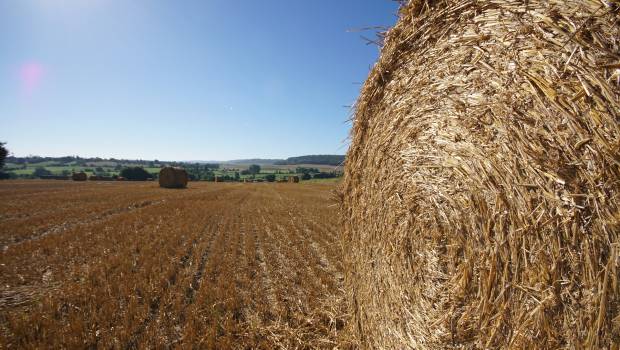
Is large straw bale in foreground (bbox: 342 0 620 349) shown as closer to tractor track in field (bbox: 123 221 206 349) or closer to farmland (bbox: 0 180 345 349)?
farmland (bbox: 0 180 345 349)

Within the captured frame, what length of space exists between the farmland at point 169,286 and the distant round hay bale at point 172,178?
23969mm

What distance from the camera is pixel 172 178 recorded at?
113 ft

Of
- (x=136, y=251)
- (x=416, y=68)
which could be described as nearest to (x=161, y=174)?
(x=136, y=251)

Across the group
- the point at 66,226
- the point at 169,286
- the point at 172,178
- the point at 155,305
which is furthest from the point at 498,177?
the point at 172,178

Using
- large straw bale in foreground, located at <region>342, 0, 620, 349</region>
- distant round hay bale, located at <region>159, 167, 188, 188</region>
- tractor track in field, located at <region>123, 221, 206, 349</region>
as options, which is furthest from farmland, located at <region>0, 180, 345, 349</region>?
distant round hay bale, located at <region>159, 167, 188, 188</region>

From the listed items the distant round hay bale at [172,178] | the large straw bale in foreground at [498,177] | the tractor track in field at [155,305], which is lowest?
the tractor track in field at [155,305]

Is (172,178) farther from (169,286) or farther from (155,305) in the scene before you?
(155,305)

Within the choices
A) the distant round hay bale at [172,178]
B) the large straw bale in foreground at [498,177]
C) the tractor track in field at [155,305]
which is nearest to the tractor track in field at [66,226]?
the tractor track in field at [155,305]

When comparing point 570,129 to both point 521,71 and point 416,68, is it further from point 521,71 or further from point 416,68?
point 416,68

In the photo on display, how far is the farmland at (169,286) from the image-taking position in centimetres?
385

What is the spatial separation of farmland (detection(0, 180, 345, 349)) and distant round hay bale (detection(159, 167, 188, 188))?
24.0 m

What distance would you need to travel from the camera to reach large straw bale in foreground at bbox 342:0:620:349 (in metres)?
1.45

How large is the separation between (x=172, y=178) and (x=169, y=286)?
3169 cm

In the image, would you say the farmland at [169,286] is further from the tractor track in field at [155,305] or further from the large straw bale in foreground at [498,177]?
the large straw bale in foreground at [498,177]
